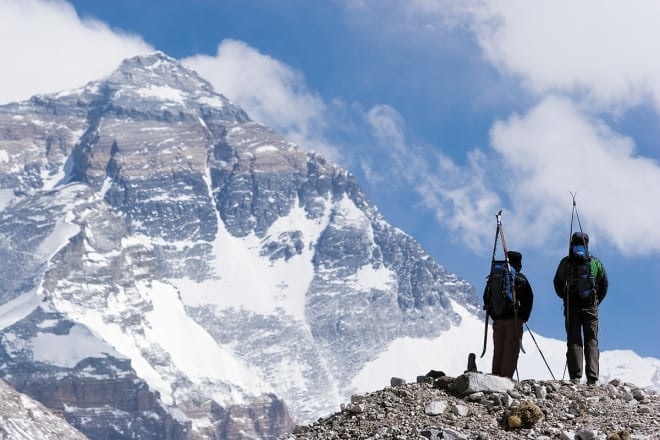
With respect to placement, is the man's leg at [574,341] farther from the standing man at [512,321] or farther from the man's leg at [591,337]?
the standing man at [512,321]

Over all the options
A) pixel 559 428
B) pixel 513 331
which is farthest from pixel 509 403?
pixel 513 331

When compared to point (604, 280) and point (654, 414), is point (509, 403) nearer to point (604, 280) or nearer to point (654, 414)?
point (654, 414)

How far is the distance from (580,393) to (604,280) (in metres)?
3.10

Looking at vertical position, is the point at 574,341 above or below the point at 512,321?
above

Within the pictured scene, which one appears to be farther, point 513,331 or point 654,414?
point 513,331

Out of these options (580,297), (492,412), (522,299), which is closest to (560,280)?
(580,297)

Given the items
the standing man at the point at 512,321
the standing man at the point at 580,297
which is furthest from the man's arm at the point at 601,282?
the standing man at the point at 512,321

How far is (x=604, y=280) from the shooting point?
29.7 metres

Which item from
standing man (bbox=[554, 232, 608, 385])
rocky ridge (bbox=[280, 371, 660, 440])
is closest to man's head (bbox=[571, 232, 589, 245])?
standing man (bbox=[554, 232, 608, 385])

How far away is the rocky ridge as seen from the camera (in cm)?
2484

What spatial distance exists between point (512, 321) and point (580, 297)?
158 centimetres

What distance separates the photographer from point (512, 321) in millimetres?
29047

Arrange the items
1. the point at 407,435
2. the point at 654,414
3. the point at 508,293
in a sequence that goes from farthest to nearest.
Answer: the point at 508,293
the point at 654,414
the point at 407,435

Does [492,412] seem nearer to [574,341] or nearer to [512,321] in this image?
[512,321]
